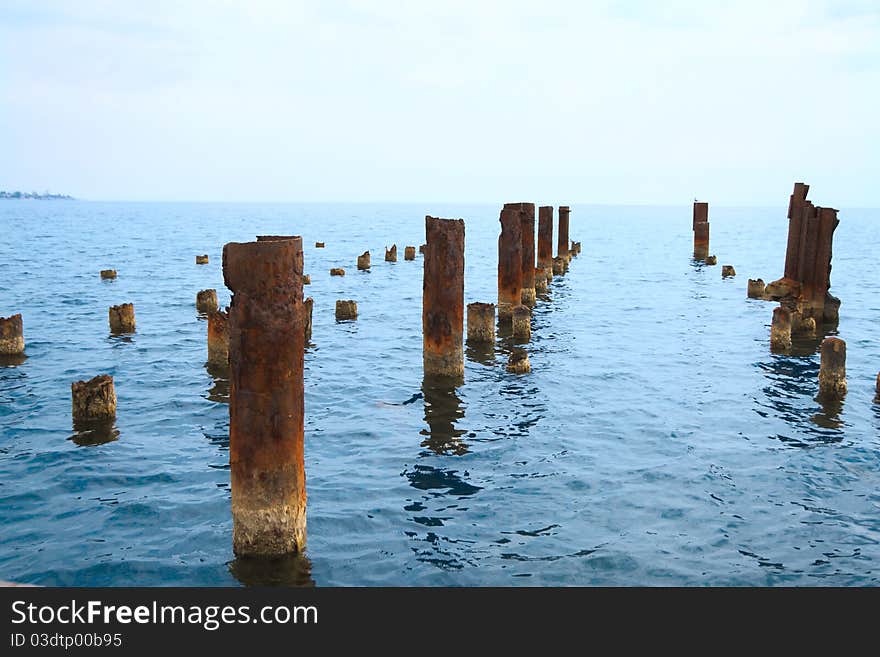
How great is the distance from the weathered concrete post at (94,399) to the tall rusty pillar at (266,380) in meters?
6.35

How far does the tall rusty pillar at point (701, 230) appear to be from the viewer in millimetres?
46844

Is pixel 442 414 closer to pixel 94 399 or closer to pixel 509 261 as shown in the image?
pixel 94 399

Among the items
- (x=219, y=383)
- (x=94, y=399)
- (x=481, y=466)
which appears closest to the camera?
(x=481, y=466)

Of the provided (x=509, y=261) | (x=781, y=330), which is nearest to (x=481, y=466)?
(x=509, y=261)

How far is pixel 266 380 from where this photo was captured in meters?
7.50

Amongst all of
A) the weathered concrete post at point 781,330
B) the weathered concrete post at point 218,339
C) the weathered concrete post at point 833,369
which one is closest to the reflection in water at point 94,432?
the weathered concrete post at point 218,339

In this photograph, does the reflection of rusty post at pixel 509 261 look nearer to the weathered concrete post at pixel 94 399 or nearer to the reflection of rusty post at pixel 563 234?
the weathered concrete post at pixel 94 399

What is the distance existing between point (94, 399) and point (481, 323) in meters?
8.64

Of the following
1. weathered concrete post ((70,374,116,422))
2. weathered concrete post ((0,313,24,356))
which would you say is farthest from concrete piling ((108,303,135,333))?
weathered concrete post ((70,374,116,422))

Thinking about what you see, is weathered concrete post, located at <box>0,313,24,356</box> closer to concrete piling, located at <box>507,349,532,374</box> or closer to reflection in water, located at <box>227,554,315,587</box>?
concrete piling, located at <box>507,349,532,374</box>

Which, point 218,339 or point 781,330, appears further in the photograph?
point 781,330

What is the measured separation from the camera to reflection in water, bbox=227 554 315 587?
7.98 meters

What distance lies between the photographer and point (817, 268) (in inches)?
846
